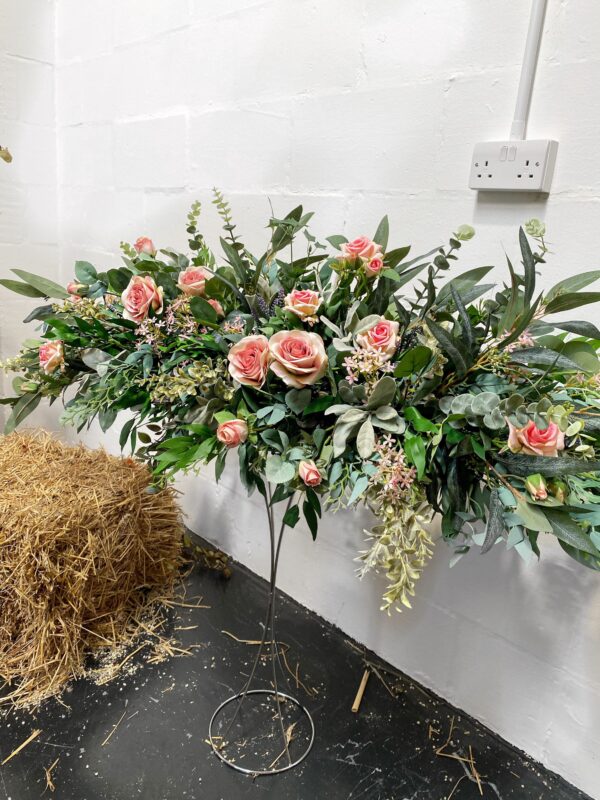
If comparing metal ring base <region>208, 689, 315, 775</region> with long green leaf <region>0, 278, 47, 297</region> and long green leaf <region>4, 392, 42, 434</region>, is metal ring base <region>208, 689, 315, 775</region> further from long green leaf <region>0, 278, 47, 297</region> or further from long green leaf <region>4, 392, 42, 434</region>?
long green leaf <region>0, 278, 47, 297</region>

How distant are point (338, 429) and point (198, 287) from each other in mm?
336

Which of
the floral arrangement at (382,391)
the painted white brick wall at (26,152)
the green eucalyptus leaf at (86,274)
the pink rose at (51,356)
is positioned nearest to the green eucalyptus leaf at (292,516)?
the floral arrangement at (382,391)

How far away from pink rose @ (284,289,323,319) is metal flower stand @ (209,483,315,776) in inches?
18.9

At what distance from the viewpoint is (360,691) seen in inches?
53.7

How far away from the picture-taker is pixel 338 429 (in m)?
0.75

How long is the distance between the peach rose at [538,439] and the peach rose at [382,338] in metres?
0.18

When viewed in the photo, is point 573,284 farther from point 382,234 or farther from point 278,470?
point 278,470

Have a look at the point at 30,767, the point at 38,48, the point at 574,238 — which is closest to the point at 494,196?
the point at 574,238

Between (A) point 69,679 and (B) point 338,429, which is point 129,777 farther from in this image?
(B) point 338,429

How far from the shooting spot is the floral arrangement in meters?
0.70

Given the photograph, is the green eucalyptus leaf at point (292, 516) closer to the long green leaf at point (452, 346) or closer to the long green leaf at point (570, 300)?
the long green leaf at point (452, 346)

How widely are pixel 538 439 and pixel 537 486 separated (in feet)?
0.17

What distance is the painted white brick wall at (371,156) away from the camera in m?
1.05

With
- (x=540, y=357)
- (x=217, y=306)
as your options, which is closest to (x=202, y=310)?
(x=217, y=306)
